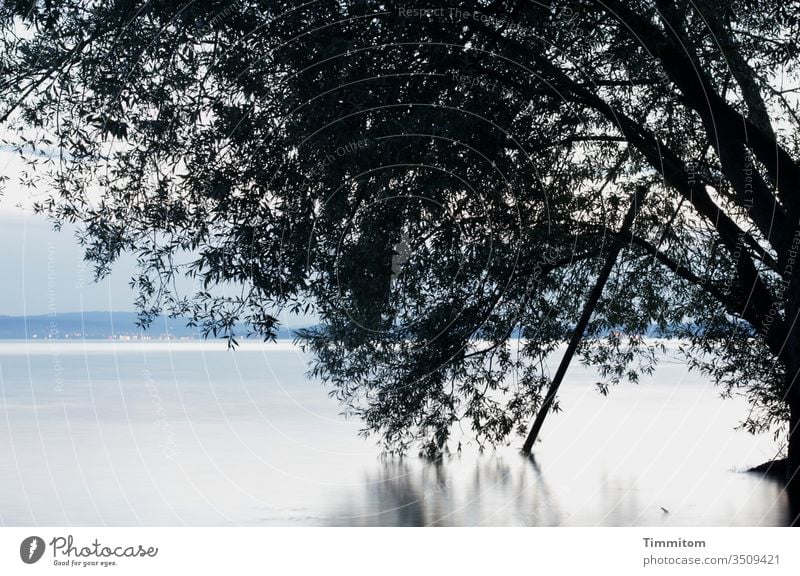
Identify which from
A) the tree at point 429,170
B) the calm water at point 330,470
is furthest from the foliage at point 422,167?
the calm water at point 330,470

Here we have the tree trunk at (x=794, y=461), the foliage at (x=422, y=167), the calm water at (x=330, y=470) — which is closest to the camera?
the foliage at (x=422, y=167)

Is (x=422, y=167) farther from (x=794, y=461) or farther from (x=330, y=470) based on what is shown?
(x=330, y=470)

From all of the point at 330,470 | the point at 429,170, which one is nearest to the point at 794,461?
the point at 429,170

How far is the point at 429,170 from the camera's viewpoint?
948 centimetres

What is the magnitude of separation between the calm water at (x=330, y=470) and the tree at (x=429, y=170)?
88.6 inches

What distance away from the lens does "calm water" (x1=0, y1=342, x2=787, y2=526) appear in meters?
13.9

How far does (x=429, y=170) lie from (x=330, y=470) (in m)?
8.95

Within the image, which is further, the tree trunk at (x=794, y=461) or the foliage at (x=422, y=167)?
the tree trunk at (x=794, y=461)

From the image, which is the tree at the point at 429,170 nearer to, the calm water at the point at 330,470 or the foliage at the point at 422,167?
the foliage at the point at 422,167

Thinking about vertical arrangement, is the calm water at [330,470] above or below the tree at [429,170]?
below

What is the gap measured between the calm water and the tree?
88.6 inches

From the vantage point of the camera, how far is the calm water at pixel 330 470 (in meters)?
13.9

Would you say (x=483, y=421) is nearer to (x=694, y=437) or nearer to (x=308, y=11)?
(x=308, y=11)
